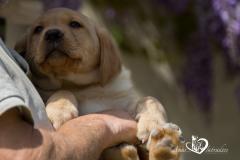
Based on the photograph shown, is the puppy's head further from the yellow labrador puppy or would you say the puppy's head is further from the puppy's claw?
the puppy's claw

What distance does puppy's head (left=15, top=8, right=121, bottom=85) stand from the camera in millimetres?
2471

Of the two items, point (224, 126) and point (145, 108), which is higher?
point (224, 126)

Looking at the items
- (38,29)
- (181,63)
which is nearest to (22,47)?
(38,29)

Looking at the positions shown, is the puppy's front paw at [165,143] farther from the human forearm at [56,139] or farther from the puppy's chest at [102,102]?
the puppy's chest at [102,102]

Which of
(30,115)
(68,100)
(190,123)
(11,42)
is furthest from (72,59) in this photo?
(190,123)

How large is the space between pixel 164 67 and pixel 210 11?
0.68 meters

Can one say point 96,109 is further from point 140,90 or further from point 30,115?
point 140,90

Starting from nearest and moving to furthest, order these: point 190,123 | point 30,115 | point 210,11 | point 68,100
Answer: point 30,115 < point 68,100 < point 210,11 < point 190,123

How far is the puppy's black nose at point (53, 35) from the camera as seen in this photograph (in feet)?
8.05

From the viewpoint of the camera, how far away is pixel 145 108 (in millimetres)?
2494

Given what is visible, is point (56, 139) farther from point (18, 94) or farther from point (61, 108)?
point (61, 108)

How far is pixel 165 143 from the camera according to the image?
7.22 feet

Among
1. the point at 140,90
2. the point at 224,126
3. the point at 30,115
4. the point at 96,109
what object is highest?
the point at 224,126

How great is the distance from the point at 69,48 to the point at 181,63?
300 centimetres
